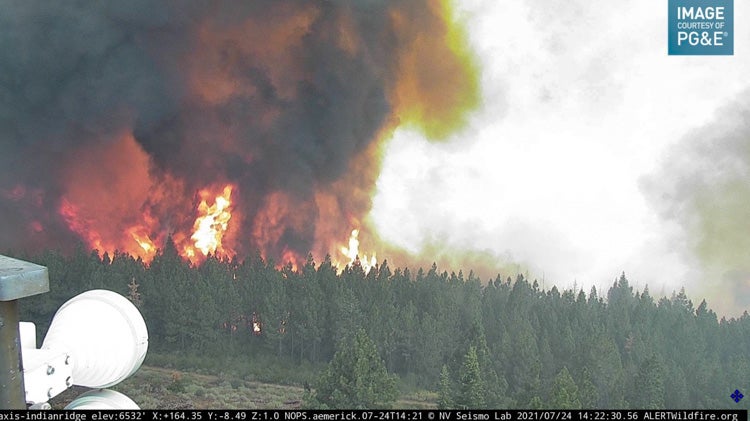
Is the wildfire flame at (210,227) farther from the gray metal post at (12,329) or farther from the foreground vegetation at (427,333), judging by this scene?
the gray metal post at (12,329)

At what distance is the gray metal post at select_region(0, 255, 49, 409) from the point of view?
8.12 feet

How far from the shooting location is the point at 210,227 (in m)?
20.7

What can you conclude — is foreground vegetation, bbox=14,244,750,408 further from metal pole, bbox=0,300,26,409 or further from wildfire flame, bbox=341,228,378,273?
metal pole, bbox=0,300,26,409

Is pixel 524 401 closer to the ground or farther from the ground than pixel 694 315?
closer to the ground

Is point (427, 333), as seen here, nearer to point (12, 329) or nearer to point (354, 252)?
point (354, 252)

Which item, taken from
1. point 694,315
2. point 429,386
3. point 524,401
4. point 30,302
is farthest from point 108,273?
point 694,315

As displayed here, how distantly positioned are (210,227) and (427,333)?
1016 cm

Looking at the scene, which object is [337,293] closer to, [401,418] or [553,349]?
[553,349]

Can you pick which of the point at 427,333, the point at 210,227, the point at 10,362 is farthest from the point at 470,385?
the point at 210,227

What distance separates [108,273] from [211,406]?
21.1ft

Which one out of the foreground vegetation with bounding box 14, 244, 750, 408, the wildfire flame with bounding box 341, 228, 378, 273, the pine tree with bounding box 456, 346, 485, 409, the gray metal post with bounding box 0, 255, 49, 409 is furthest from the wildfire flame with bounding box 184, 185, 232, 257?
the gray metal post with bounding box 0, 255, 49, 409

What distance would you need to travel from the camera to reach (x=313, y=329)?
1482 centimetres

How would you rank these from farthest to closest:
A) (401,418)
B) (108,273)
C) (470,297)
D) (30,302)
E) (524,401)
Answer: (108,273)
(30,302)
(470,297)
(524,401)
(401,418)

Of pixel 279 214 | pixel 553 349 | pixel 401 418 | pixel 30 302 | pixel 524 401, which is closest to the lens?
pixel 401 418
